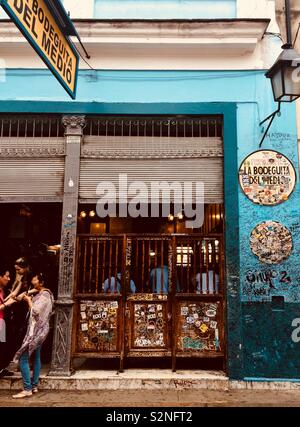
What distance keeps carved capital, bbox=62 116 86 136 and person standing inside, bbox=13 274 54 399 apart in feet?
9.08

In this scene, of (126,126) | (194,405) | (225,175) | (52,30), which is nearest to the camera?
(52,30)

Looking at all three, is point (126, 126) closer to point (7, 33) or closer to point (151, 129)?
point (151, 129)

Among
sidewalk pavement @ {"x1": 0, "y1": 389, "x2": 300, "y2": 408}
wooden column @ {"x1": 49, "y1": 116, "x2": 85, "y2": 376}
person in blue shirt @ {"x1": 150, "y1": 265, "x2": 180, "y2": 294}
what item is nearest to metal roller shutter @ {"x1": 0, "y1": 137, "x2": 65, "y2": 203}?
wooden column @ {"x1": 49, "y1": 116, "x2": 85, "y2": 376}

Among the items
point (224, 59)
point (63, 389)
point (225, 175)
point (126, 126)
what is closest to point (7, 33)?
point (126, 126)

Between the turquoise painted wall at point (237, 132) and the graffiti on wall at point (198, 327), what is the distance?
335 mm

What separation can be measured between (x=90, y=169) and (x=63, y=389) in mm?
3850

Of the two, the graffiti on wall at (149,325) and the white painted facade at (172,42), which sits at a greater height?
the white painted facade at (172,42)

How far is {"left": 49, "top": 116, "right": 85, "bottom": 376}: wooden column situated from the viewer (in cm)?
659

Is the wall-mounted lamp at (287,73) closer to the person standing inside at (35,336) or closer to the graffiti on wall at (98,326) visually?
the graffiti on wall at (98,326)

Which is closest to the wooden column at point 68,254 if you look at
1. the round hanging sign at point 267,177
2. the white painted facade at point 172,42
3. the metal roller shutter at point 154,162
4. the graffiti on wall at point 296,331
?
the metal roller shutter at point 154,162

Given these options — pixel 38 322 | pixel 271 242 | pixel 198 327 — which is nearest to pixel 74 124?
pixel 38 322

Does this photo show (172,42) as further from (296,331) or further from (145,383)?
(145,383)

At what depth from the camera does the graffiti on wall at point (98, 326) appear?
6836 mm

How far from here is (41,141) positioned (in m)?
7.39
